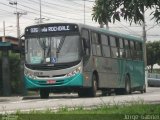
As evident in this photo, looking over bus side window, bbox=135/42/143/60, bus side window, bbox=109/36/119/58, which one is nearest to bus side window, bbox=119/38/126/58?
bus side window, bbox=109/36/119/58

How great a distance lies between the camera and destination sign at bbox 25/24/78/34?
2520cm

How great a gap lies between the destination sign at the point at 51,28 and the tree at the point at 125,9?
448 inches

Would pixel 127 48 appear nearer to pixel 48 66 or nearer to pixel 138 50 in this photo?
pixel 138 50

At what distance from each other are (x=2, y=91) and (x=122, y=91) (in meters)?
6.84

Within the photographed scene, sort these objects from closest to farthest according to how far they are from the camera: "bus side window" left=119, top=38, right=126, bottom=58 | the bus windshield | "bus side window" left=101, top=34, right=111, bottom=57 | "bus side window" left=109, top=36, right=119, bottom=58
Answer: the bus windshield
"bus side window" left=101, top=34, right=111, bottom=57
"bus side window" left=109, top=36, right=119, bottom=58
"bus side window" left=119, top=38, right=126, bottom=58

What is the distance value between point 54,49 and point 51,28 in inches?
43.3

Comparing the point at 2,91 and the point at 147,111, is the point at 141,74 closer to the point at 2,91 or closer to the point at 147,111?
the point at 2,91

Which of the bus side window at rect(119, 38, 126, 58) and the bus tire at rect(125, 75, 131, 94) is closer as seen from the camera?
the bus side window at rect(119, 38, 126, 58)

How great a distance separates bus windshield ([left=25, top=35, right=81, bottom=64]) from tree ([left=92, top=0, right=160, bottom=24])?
1101 centimetres

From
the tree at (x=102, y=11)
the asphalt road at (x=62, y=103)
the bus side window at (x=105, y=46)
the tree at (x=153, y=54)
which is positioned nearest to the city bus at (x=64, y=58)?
the bus side window at (x=105, y=46)

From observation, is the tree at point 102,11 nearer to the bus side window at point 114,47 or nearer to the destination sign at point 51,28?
the destination sign at point 51,28

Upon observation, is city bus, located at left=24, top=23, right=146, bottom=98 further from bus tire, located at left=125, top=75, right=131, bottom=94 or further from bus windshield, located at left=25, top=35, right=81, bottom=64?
bus tire, located at left=125, top=75, right=131, bottom=94

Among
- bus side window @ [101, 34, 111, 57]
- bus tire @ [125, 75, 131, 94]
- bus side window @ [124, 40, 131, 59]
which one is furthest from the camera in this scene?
bus tire @ [125, 75, 131, 94]

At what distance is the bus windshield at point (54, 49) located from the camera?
977 inches
